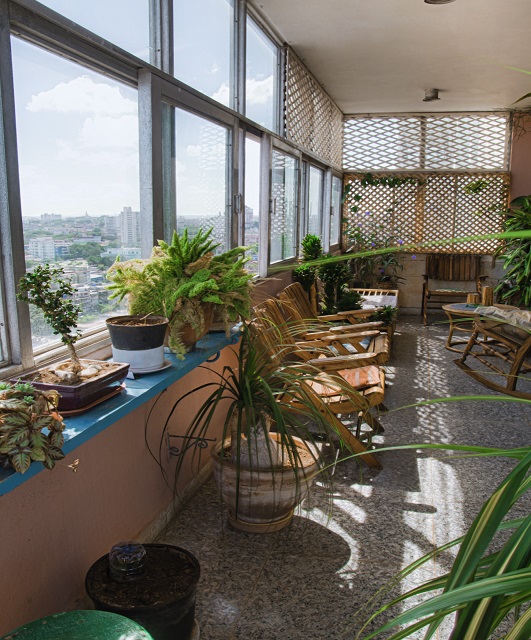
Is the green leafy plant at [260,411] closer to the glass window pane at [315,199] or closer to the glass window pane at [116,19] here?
the glass window pane at [116,19]

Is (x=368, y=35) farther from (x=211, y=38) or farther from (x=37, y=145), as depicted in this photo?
(x=37, y=145)

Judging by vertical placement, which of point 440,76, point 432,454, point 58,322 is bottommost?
point 432,454

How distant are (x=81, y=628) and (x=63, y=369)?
2.33ft

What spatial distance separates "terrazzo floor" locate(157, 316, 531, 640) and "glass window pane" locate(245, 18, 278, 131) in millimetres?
2434

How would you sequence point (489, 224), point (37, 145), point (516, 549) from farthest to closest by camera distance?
1. point (489, 224)
2. point (37, 145)
3. point (516, 549)

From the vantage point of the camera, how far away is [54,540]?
69.9 inches

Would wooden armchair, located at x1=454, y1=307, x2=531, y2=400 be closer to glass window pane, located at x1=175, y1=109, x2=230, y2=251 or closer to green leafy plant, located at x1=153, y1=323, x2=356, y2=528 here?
glass window pane, located at x1=175, y1=109, x2=230, y2=251

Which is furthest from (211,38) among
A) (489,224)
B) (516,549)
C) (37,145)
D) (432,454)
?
(489,224)

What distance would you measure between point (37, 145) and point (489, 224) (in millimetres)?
7882

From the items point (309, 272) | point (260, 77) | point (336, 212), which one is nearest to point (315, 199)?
point (336, 212)

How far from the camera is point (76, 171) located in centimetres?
215

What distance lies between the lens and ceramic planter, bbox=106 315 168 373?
206cm

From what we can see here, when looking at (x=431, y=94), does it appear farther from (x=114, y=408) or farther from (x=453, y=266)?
(x=114, y=408)

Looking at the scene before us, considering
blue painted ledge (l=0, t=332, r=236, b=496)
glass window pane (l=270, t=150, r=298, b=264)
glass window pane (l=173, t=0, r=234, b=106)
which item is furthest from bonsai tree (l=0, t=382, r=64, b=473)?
glass window pane (l=270, t=150, r=298, b=264)
